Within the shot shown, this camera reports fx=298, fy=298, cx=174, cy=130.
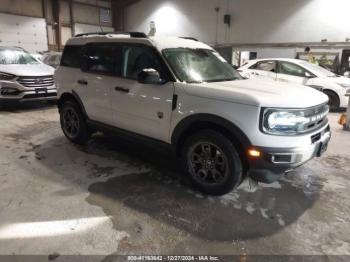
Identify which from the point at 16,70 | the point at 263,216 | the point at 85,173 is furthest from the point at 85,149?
the point at 16,70

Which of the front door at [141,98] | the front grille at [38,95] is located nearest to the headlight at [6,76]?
the front grille at [38,95]

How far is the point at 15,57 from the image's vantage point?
7871mm

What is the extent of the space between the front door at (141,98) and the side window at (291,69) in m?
6.20

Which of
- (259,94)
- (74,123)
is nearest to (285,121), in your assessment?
(259,94)

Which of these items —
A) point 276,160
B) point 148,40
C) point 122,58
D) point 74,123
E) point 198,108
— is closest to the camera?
point 276,160

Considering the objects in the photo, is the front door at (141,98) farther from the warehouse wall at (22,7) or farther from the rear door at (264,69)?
the warehouse wall at (22,7)

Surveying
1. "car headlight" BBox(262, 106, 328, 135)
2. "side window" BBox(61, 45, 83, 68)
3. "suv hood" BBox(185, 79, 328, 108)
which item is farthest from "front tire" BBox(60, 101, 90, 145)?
"car headlight" BBox(262, 106, 328, 135)

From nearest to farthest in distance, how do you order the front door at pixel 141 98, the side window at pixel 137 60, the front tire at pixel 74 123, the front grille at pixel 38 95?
1. the front door at pixel 141 98
2. the side window at pixel 137 60
3. the front tire at pixel 74 123
4. the front grille at pixel 38 95

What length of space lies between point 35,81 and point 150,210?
18.4 ft

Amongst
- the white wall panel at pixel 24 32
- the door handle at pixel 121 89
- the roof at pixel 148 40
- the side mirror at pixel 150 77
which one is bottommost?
the door handle at pixel 121 89

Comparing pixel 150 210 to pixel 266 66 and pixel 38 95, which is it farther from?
pixel 266 66

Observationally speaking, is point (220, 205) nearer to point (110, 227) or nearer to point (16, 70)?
point (110, 227)

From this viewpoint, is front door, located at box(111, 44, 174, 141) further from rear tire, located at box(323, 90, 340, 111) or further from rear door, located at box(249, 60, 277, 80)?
rear tire, located at box(323, 90, 340, 111)

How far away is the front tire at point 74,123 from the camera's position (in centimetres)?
454
